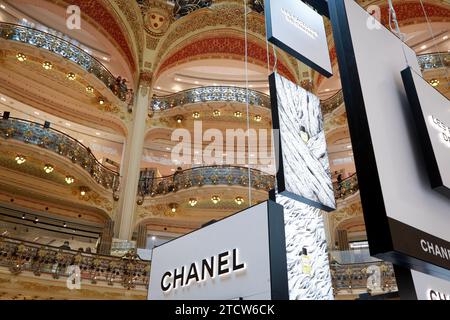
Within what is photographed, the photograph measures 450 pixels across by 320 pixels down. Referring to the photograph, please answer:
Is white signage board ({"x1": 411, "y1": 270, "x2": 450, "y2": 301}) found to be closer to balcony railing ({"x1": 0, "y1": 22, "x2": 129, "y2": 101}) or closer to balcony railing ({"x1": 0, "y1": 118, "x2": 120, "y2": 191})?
balcony railing ({"x1": 0, "y1": 118, "x2": 120, "y2": 191})

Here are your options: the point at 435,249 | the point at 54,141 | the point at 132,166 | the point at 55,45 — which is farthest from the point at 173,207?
the point at 435,249

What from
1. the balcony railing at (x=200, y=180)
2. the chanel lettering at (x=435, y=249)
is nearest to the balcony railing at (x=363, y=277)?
the balcony railing at (x=200, y=180)

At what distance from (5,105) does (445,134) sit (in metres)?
15.9

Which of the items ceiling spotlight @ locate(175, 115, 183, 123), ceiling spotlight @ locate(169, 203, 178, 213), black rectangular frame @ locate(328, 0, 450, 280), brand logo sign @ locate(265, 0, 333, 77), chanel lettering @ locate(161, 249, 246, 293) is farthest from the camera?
ceiling spotlight @ locate(175, 115, 183, 123)

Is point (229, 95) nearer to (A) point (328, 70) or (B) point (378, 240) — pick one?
(A) point (328, 70)

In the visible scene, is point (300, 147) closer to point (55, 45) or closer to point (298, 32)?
point (298, 32)

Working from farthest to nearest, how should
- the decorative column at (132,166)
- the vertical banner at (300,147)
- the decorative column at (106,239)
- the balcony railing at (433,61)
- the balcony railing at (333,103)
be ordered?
the balcony railing at (333,103) < the balcony railing at (433,61) < the decorative column at (132,166) < the decorative column at (106,239) < the vertical banner at (300,147)

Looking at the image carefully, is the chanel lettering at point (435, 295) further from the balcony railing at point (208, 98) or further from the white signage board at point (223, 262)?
the balcony railing at point (208, 98)

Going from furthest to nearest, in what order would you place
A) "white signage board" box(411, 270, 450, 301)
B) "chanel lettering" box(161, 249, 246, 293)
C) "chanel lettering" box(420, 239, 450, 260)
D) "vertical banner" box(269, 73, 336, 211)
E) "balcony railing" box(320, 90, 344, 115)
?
1. "balcony railing" box(320, 90, 344, 115)
2. "vertical banner" box(269, 73, 336, 211)
3. "chanel lettering" box(161, 249, 246, 293)
4. "white signage board" box(411, 270, 450, 301)
5. "chanel lettering" box(420, 239, 450, 260)

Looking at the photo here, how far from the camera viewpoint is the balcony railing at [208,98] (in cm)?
1612

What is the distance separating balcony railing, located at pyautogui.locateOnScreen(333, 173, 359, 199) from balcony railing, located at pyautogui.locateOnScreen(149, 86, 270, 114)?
4.68 m

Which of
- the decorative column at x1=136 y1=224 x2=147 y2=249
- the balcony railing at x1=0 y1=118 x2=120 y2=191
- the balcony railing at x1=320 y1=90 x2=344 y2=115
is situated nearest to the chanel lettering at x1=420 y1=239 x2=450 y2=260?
the balcony railing at x1=0 y1=118 x2=120 y2=191

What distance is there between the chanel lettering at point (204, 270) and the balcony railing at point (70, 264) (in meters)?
7.79

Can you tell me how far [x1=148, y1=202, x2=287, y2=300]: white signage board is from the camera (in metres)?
2.85
